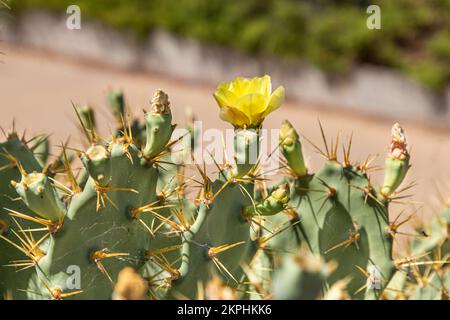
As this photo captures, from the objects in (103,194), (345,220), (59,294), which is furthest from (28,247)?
(345,220)

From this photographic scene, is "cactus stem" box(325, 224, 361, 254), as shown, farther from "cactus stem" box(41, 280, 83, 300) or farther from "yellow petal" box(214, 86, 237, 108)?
"cactus stem" box(41, 280, 83, 300)

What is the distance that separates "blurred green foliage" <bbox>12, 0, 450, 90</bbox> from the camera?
28.0ft

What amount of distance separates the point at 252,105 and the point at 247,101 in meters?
0.01

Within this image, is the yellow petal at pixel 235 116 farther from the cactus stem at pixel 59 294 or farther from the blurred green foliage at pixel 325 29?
the blurred green foliage at pixel 325 29

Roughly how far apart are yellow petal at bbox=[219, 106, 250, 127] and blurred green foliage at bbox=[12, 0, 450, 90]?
667cm

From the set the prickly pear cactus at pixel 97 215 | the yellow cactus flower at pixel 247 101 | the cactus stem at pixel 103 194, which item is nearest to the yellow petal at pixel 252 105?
the yellow cactus flower at pixel 247 101

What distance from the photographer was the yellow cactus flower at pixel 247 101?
192 cm

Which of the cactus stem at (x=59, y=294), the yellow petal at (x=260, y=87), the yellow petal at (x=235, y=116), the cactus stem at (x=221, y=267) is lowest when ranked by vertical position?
the cactus stem at (x=59, y=294)

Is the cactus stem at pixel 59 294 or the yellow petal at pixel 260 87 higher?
the yellow petal at pixel 260 87

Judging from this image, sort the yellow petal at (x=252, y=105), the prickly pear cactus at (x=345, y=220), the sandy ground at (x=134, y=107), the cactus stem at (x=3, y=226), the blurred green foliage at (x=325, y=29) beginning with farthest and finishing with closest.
→ 1. the blurred green foliage at (x=325, y=29)
2. the sandy ground at (x=134, y=107)
3. the prickly pear cactus at (x=345, y=220)
4. the cactus stem at (x=3, y=226)
5. the yellow petal at (x=252, y=105)

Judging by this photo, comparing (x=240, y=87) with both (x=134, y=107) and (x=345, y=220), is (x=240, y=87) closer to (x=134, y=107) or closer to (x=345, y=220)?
(x=345, y=220)

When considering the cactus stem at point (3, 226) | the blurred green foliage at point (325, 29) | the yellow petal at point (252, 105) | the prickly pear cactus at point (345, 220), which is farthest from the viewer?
the blurred green foliage at point (325, 29)
